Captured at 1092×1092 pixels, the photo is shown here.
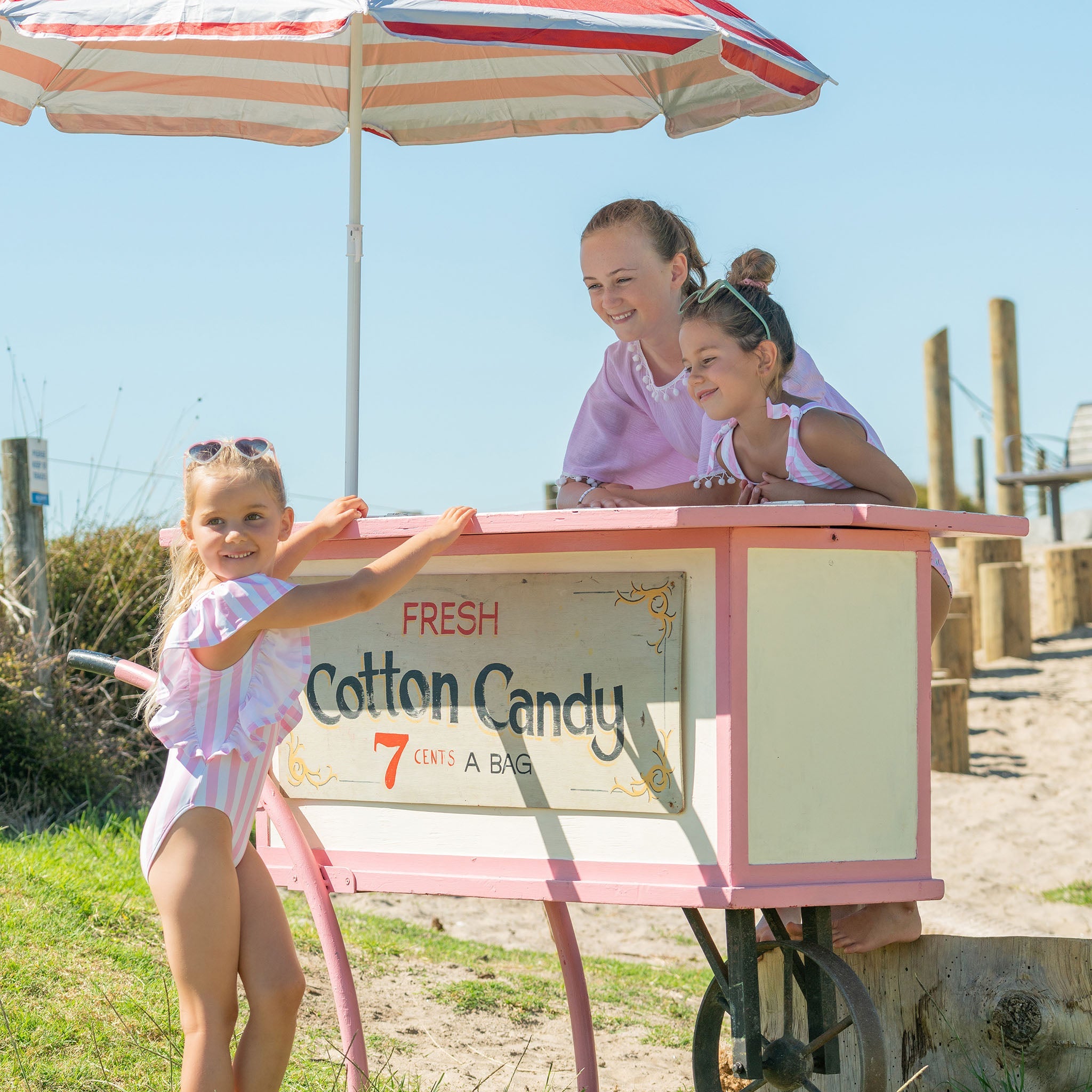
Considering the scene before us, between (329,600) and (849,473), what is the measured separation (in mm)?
1061

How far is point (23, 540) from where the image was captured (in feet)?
23.6

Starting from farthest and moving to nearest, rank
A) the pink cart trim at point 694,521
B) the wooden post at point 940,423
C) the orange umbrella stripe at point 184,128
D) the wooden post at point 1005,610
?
the wooden post at point 940,423 → the wooden post at point 1005,610 → the orange umbrella stripe at point 184,128 → the pink cart trim at point 694,521

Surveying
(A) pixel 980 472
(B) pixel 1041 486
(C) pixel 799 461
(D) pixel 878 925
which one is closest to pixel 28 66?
(C) pixel 799 461

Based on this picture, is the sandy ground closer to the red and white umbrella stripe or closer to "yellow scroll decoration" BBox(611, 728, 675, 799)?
"yellow scroll decoration" BBox(611, 728, 675, 799)

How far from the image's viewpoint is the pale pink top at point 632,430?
3334mm

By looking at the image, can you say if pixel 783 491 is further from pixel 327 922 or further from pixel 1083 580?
pixel 1083 580

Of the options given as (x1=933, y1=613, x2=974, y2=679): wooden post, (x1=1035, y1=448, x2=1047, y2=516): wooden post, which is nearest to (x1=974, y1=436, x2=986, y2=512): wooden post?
(x1=1035, y1=448, x2=1047, y2=516): wooden post

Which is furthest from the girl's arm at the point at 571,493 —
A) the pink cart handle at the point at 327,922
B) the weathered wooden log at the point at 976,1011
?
the weathered wooden log at the point at 976,1011

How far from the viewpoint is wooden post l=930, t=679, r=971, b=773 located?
8750 millimetres

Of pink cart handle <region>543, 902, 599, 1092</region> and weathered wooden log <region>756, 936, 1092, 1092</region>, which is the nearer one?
weathered wooden log <region>756, 936, 1092, 1092</region>

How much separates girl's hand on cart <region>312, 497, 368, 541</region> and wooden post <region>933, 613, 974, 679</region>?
7.95 meters

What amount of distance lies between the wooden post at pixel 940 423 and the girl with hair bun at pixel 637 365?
31.9 ft

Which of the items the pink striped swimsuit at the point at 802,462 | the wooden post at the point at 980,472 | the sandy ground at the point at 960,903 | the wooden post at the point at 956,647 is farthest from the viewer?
the wooden post at the point at 980,472

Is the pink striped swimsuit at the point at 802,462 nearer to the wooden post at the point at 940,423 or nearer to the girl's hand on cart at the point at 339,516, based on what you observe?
the girl's hand on cart at the point at 339,516
